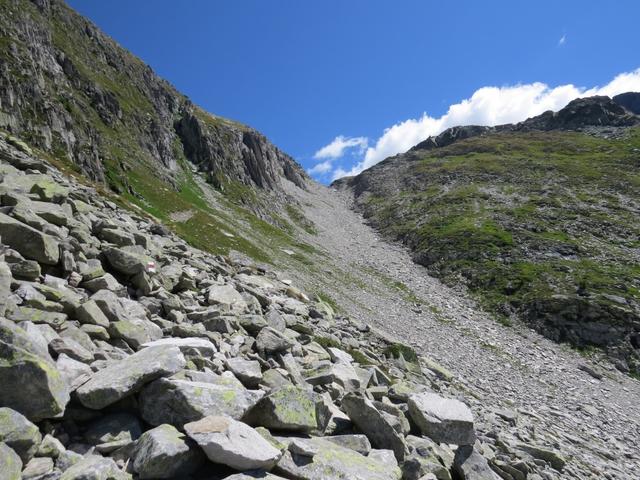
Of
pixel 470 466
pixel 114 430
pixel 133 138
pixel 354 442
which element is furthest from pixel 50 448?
pixel 133 138

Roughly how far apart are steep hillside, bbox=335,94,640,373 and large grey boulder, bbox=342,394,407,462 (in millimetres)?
46754

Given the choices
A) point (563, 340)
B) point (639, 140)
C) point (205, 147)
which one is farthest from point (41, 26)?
point (639, 140)

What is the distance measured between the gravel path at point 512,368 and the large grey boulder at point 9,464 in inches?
603

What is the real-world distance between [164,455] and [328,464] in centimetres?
283

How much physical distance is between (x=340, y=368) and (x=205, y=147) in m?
107

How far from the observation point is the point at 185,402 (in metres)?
6.70

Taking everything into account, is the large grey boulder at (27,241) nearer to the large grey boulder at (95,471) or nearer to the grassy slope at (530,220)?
the large grey boulder at (95,471)

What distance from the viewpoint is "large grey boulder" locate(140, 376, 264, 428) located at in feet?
21.9

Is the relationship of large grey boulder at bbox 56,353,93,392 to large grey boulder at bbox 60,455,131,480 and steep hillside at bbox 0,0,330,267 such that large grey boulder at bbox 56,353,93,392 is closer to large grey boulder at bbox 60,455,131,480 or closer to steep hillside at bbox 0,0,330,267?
large grey boulder at bbox 60,455,131,480

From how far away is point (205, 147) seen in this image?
360ft

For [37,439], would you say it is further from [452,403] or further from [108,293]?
[452,403]

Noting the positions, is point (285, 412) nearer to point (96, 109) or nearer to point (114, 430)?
point (114, 430)

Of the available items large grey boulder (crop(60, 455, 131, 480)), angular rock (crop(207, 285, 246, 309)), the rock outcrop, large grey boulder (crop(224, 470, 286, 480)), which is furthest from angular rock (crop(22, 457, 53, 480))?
angular rock (crop(207, 285, 246, 309))

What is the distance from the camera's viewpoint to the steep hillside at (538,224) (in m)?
51.7
